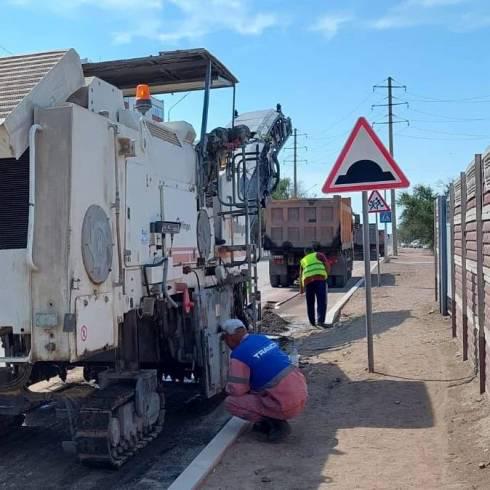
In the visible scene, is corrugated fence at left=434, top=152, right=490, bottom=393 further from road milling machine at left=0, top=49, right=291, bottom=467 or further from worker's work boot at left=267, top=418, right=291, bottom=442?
road milling machine at left=0, top=49, right=291, bottom=467

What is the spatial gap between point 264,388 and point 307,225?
53.6 feet

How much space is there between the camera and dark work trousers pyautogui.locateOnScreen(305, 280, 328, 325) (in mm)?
13094

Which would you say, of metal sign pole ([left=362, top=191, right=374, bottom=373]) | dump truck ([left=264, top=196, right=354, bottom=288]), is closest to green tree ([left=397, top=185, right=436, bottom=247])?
dump truck ([left=264, top=196, right=354, bottom=288])

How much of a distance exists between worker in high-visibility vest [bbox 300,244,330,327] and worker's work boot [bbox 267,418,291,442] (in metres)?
7.23

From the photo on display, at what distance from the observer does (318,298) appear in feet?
43.0

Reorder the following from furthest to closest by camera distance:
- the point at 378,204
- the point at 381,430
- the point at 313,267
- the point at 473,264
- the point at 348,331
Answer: the point at 378,204 → the point at 313,267 → the point at 348,331 → the point at 473,264 → the point at 381,430

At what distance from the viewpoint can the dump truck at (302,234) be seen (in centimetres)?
2189

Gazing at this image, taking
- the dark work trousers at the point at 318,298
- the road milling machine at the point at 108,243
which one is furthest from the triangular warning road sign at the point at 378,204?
the road milling machine at the point at 108,243

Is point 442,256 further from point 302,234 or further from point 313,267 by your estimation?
point 302,234

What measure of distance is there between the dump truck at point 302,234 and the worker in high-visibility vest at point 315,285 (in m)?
8.35

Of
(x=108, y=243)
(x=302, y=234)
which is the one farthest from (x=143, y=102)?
(x=302, y=234)

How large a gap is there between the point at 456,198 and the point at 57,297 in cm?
550

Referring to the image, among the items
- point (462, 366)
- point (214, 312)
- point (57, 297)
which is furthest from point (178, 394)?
point (57, 297)

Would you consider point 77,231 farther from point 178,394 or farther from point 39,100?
point 178,394
